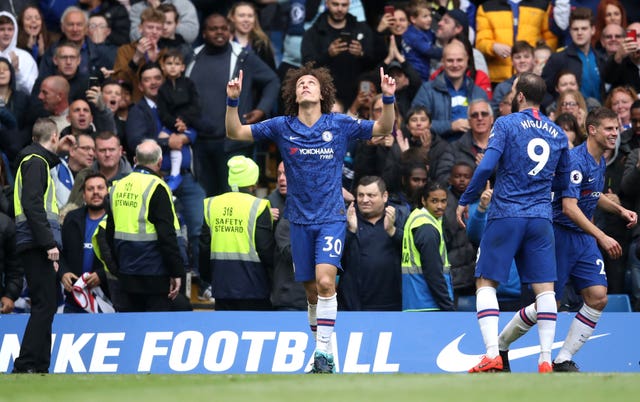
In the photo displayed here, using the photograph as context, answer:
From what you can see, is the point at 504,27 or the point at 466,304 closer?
the point at 466,304

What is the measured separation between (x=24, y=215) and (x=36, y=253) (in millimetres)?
377

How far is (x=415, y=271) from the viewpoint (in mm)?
13469

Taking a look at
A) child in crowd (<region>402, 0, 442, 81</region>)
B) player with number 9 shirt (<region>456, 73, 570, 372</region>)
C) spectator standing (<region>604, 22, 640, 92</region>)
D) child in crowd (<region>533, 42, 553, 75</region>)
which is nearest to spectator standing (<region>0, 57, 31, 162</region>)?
child in crowd (<region>402, 0, 442, 81</region>)

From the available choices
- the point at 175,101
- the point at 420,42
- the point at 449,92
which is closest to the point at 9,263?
the point at 175,101

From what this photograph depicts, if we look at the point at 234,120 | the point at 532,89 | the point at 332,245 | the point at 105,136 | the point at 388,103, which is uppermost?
the point at 532,89

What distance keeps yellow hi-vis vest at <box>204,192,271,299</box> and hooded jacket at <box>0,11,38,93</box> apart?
439 cm

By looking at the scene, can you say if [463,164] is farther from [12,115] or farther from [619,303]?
[12,115]

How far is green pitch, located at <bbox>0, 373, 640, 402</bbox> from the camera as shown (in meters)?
8.66

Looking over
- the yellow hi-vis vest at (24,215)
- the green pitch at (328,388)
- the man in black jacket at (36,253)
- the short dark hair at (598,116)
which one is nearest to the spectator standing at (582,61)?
the short dark hair at (598,116)

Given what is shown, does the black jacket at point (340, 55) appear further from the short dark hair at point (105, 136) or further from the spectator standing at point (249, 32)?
the short dark hair at point (105, 136)

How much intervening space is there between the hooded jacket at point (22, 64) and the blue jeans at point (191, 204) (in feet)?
7.63

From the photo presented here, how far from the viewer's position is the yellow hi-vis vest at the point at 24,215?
41.8 feet

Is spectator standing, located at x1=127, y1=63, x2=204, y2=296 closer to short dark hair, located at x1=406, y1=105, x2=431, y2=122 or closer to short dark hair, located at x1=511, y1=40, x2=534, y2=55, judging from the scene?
short dark hair, located at x1=406, y1=105, x2=431, y2=122

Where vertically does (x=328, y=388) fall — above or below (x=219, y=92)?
below
